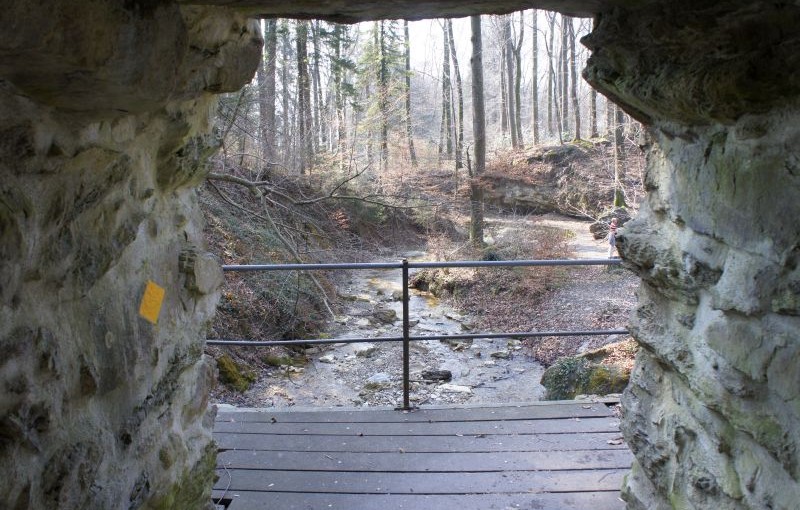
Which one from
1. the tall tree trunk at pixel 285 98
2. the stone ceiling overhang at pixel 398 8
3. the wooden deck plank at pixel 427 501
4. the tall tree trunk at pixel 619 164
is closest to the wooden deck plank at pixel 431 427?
the wooden deck plank at pixel 427 501

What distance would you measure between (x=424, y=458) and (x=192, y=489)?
3.82ft

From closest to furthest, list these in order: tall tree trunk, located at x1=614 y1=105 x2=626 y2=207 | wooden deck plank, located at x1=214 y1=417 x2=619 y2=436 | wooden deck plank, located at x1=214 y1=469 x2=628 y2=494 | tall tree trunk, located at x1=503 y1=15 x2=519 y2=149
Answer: wooden deck plank, located at x1=214 y1=469 x2=628 y2=494 < wooden deck plank, located at x1=214 y1=417 x2=619 y2=436 < tall tree trunk, located at x1=614 y1=105 x2=626 y2=207 < tall tree trunk, located at x1=503 y1=15 x2=519 y2=149

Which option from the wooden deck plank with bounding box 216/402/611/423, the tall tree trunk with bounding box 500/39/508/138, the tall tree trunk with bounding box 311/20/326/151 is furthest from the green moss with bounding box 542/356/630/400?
the tall tree trunk with bounding box 500/39/508/138

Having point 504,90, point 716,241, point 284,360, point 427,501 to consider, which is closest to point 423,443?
point 427,501

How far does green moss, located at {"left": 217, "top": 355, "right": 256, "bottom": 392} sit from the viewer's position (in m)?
5.65

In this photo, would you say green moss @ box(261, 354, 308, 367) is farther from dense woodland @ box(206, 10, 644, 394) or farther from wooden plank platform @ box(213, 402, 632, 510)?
wooden plank platform @ box(213, 402, 632, 510)

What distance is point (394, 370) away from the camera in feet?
21.8

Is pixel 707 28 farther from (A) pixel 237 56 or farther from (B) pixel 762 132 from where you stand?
(A) pixel 237 56

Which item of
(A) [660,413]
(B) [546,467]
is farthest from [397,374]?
(A) [660,413]

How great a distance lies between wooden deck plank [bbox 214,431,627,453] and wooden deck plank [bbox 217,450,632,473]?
0.05 metres

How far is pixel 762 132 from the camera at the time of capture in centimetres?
144

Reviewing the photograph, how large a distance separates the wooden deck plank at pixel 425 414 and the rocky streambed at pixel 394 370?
125cm

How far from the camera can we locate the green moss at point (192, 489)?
1.93 metres

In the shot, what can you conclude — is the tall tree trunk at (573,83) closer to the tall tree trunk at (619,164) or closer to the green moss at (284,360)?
the tall tree trunk at (619,164)
